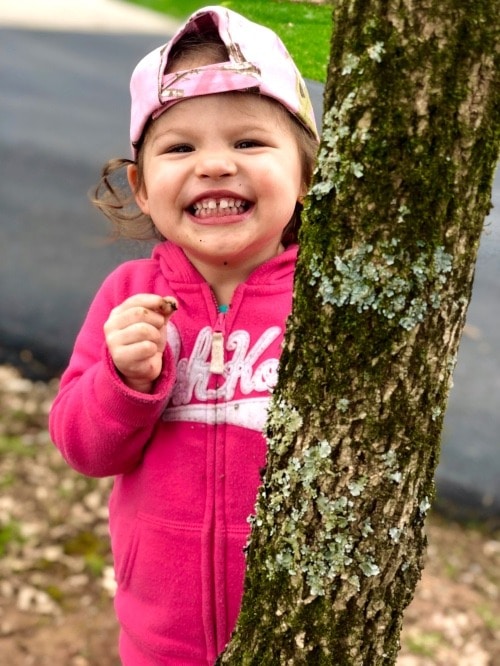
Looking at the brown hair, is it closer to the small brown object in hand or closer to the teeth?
the teeth

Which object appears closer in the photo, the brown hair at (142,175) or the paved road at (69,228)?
the brown hair at (142,175)

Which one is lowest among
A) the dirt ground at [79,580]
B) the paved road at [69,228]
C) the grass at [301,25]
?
the dirt ground at [79,580]

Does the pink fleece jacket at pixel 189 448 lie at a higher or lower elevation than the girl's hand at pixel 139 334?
lower

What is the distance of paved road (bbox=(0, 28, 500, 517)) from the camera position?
12.3ft

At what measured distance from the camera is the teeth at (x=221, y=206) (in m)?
1.41

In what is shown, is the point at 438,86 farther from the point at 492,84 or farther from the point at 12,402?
the point at 12,402

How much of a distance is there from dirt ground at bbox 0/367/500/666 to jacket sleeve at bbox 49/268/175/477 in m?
1.65

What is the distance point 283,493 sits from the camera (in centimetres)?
112

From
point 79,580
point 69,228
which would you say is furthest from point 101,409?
point 69,228

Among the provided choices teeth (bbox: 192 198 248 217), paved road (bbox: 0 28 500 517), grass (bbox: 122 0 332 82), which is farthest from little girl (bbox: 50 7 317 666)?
paved road (bbox: 0 28 500 517)

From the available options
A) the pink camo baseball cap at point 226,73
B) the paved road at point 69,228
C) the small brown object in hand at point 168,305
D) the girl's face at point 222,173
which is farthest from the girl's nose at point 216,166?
the paved road at point 69,228

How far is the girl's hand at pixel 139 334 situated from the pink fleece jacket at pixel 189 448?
6cm

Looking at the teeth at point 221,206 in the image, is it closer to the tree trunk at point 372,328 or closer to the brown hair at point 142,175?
the brown hair at point 142,175

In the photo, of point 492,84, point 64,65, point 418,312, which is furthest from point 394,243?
point 64,65
